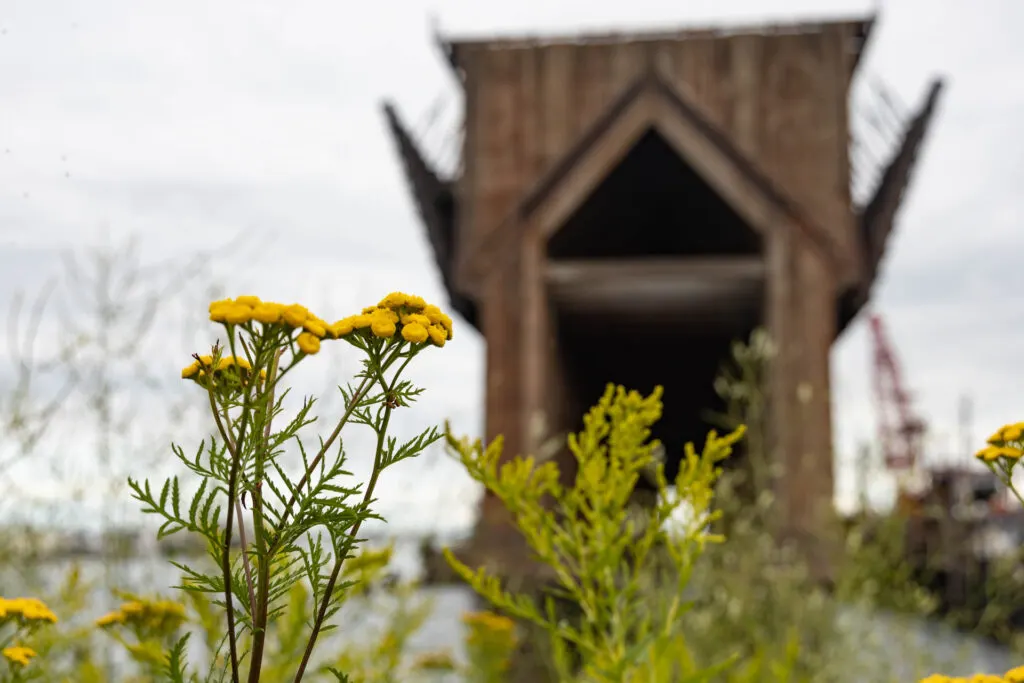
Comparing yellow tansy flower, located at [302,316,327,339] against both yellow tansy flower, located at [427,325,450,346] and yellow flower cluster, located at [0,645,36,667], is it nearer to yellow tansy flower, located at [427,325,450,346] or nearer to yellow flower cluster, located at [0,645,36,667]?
yellow tansy flower, located at [427,325,450,346]

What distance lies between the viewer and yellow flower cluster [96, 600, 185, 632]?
2.53 metres

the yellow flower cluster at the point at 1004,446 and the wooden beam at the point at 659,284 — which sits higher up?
the wooden beam at the point at 659,284

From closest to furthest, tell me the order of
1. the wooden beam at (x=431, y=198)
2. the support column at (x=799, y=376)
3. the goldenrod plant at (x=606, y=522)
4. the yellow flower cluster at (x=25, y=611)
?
the yellow flower cluster at (x=25, y=611) < the goldenrod plant at (x=606, y=522) < the support column at (x=799, y=376) < the wooden beam at (x=431, y=198)

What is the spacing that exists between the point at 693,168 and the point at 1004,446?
8.47 m

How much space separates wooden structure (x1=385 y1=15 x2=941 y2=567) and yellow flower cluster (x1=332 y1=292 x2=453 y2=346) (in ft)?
24.3

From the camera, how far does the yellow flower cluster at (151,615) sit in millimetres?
2531

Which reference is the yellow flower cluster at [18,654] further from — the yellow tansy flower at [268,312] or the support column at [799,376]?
the support column at [799,376]

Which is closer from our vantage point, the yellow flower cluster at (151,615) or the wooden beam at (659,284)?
Result: the yellow flower cluster at (151,615)

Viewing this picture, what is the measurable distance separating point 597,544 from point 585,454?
215 millimetres

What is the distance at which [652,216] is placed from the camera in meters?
13.4

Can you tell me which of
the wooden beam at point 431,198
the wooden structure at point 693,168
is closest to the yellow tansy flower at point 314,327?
the wooden structure at point 693,168

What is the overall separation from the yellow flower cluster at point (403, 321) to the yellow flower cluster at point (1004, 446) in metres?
1.25

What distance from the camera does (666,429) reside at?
1747 cm

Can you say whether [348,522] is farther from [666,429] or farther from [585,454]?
[666,429]
